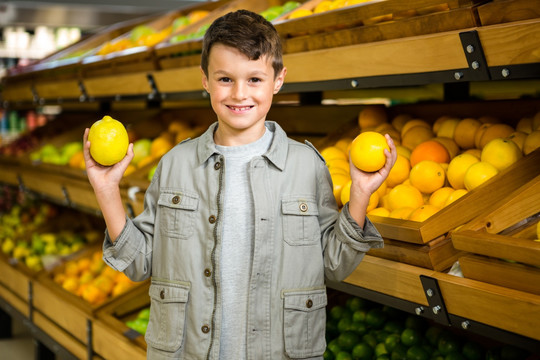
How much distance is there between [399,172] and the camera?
183 cm

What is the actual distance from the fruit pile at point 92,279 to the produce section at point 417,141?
0.09 meters

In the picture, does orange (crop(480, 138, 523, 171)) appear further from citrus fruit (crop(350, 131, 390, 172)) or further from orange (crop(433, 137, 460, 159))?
citrus fruit (crop(350, 131, 390, 172))

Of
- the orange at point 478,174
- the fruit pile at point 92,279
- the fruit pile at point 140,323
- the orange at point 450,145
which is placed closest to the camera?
the orange at point 478,174

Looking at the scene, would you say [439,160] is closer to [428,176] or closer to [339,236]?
[428,176]

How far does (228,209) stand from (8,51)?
5.92 meters

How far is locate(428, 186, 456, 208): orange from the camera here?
1.66 metres

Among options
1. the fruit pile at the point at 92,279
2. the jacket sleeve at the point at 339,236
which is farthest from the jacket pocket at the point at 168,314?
the fruit pile at the point at 92,279

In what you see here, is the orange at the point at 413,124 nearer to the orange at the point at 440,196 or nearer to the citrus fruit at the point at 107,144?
the orange at the point at 440,196

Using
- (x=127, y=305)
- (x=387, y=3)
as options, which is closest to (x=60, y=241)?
(x=127, y=305)

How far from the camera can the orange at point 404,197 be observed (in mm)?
1691

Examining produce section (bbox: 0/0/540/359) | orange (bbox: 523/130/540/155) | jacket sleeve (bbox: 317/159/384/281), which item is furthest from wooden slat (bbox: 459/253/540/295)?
orange (bbox: 523/130/540/155)

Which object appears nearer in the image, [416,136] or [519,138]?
[519,138]

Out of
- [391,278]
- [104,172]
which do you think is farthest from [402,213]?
[104,172]

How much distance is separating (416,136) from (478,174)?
0.46 meters
